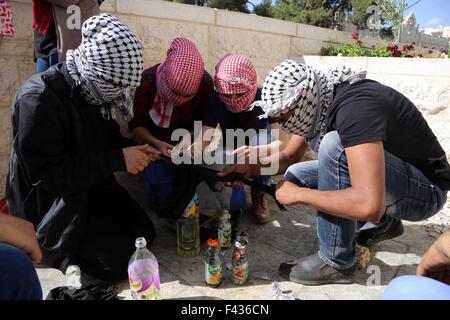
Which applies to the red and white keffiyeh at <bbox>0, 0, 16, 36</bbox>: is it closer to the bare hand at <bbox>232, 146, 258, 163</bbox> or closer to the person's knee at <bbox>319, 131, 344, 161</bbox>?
the bare hand at <bbox>232, 146, 258, 163</bbox>

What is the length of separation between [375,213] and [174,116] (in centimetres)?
175

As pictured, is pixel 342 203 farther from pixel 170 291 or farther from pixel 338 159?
pixel 170 291

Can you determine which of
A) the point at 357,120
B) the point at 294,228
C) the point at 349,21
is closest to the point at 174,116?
the point at 294,228

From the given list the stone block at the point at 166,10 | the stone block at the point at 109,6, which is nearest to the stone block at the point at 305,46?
the stone block at the point at 166,10

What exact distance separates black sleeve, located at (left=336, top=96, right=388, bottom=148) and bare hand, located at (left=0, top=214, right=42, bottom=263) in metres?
1.49

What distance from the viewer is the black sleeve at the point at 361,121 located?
165 cm

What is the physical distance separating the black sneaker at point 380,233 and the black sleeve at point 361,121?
104 cm

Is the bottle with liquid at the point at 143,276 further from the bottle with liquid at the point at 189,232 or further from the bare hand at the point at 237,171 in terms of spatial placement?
the bare hand at the point at 237,171

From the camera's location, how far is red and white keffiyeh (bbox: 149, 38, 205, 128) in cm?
261

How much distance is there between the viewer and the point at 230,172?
256 centimetres

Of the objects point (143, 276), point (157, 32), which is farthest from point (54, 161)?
point (157, 32)

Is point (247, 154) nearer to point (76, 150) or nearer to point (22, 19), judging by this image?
point (76, 150)

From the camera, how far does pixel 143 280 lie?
6.14ft
